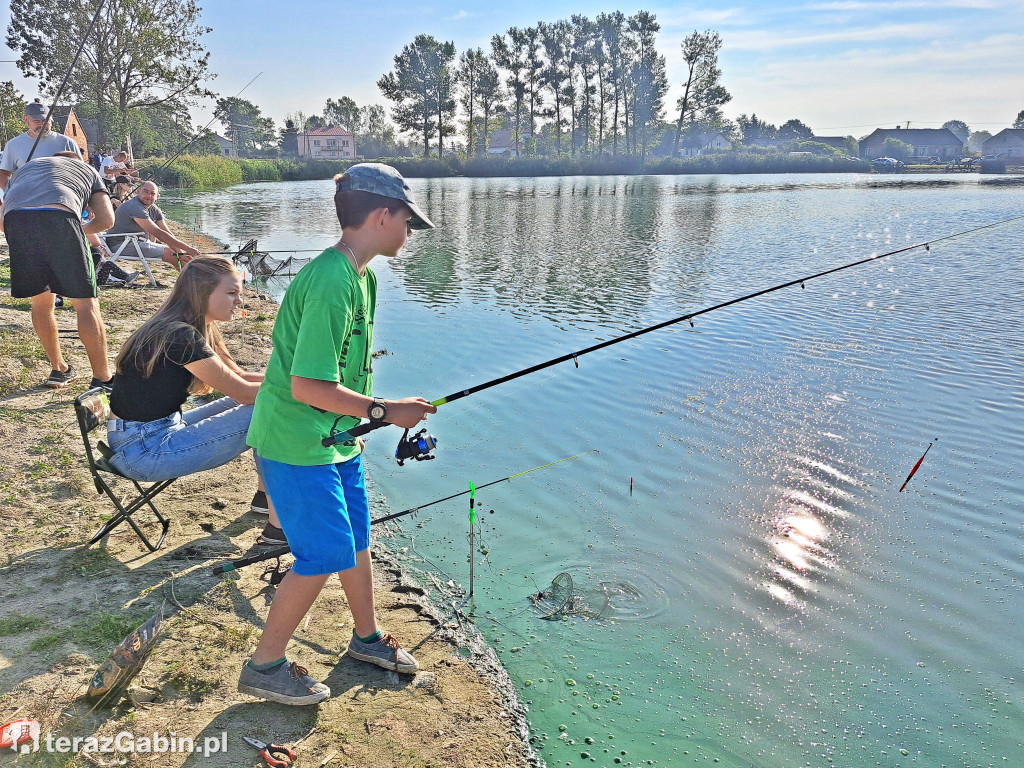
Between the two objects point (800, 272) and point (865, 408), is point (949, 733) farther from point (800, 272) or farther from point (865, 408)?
→ point (800, 272)

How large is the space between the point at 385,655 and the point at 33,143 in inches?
257

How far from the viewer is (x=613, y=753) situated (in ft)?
10.3

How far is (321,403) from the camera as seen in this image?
2.57 m

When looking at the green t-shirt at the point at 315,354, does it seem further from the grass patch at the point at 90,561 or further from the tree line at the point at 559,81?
the tree line at the point at 559,81

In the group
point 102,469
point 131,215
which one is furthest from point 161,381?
point 131,215

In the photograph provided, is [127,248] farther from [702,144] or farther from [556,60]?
[702,144]

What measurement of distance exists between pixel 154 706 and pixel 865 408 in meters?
6.58

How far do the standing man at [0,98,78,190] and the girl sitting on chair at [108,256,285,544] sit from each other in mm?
4161

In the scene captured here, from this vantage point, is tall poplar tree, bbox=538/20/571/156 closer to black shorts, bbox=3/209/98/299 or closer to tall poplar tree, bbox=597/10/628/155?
tall poplar tree, bbox=597/10/628/155

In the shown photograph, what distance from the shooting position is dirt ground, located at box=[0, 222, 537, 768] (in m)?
2.78

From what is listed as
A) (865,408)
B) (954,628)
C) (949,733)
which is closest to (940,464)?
(865,408)

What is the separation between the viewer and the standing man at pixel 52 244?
17.6 ft

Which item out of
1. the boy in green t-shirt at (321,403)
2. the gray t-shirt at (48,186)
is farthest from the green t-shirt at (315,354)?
the gray t-shirt at (48,186)

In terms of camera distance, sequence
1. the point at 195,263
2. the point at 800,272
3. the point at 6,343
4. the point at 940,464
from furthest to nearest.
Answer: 1. the point at 800,272
2. the point at 6,343
3. the point at 940,464
4. the point at 195,263
